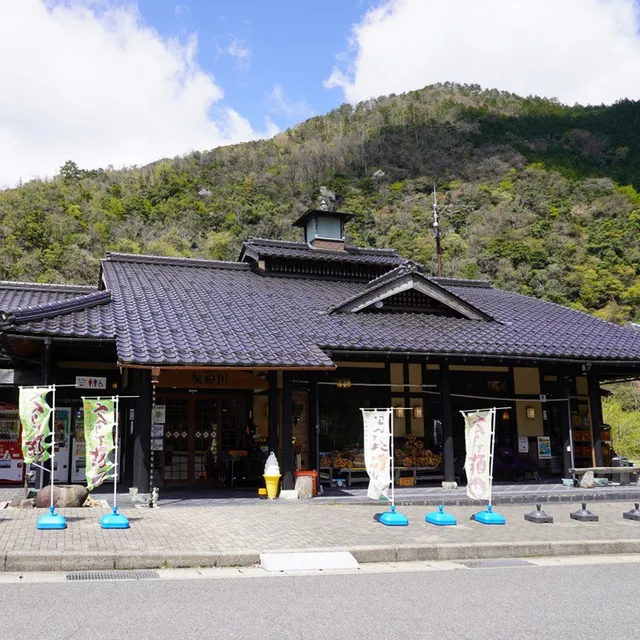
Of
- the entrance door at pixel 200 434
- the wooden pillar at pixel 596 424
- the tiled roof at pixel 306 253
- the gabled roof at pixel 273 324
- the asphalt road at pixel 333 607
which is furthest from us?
the tiled roof at pixel 306 253

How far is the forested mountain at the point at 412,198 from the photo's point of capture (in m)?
47.4

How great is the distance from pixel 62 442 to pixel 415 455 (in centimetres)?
881

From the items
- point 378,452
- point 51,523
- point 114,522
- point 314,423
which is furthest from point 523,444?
point 51,523

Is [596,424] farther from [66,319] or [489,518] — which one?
[66,319]

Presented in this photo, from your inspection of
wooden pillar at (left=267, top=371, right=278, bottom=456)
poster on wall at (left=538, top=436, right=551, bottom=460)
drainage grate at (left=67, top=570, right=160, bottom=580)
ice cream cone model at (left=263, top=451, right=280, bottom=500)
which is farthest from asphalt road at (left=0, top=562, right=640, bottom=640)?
poster on wall at (left=538, top=436, right=551, bottom=460)

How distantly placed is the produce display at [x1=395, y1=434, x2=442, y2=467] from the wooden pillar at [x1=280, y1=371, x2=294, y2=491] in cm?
365

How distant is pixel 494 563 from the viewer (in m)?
8.62

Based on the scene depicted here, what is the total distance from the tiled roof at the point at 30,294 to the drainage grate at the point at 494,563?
1299cm

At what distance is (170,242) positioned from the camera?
50.5m

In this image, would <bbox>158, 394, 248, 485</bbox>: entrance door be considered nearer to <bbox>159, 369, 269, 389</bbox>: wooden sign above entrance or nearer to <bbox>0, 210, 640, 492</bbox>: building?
<bbox>0, 210, 640, 492</bbox>: building

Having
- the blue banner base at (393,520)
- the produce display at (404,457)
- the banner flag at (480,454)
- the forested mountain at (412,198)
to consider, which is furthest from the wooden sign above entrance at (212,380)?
the forested mountain at (412,198)

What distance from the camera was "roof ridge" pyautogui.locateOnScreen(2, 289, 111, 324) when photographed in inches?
466

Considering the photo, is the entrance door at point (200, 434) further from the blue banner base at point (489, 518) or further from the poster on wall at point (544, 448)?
the poster on wall at point (544, 448)

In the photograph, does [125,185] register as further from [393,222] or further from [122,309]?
[122,309]
